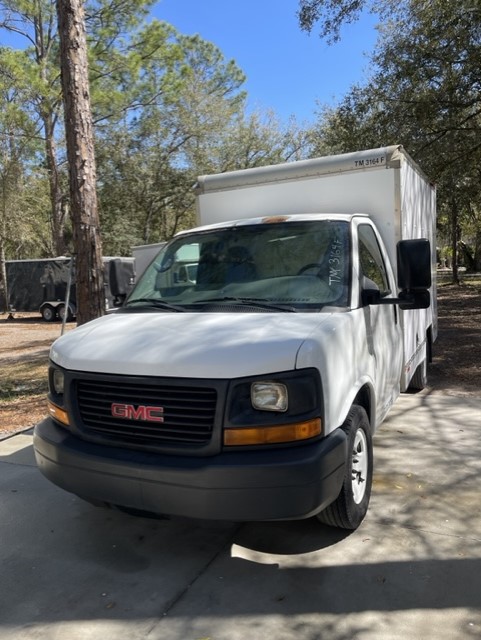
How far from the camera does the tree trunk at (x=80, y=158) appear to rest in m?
6.71

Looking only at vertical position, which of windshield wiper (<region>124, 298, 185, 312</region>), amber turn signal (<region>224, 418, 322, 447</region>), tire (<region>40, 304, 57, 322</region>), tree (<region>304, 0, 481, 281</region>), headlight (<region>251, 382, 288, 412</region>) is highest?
tree (<region>304, 0, 481, 281</region>)

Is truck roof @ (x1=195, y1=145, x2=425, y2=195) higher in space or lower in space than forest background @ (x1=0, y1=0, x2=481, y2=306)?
lower

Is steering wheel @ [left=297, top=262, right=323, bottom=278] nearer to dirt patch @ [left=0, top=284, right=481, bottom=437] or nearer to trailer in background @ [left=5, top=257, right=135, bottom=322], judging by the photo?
dirt patch @ [left=0, top=284, right=481, bottom=437]

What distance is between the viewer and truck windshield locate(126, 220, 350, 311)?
3.60 m

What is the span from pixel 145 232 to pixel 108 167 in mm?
3598

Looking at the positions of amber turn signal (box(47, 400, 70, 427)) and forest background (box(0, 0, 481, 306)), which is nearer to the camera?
amber turn signal (box(47, 400, 70, 427))

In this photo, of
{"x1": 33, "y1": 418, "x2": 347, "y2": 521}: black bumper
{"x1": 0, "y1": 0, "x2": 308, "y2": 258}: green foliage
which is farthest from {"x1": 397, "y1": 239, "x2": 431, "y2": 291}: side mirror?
{"x1": 0, "y1": 0, "x2": 308, "y2": 258}: green foliage

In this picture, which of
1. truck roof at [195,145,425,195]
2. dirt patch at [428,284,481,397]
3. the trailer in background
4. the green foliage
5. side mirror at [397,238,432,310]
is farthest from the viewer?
the trailer in background

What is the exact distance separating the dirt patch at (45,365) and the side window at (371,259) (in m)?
3.16

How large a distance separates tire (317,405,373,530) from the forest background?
8900 millimetres

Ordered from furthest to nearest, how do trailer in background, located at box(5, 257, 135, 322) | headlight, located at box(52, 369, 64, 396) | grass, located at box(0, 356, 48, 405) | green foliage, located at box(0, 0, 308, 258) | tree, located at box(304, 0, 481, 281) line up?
trailer in background, located at box(5, 257, 135, 322) → green foliage, located at box(0, 0, 308, 258) → tree, located at box(304, 0, 481, 281) → grass, located at box(0, 356, 48, 405) → headlight, located at box(52, 369, 64, 396)

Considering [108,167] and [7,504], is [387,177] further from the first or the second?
[108,167]

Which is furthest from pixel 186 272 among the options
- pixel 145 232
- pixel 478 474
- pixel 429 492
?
pixel 145 232

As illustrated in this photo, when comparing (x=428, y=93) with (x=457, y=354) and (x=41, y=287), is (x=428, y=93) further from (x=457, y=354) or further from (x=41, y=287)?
(x=41, y=287)
